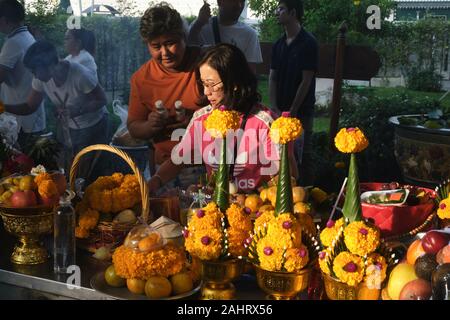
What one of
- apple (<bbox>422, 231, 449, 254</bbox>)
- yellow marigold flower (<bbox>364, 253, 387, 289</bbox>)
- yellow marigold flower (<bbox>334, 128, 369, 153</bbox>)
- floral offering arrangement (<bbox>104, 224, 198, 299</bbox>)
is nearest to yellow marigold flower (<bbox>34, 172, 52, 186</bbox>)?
floral offering arrangement (<bbox>104, 224, 198, 299</bbox>)

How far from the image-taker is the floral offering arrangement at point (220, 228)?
1.83 metres

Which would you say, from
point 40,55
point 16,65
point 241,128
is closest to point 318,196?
point 241,128

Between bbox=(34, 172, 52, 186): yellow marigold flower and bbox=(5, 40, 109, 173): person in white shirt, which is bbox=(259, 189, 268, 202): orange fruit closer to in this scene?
bbox=(34, 172, 52, 186): yellow marigold flower

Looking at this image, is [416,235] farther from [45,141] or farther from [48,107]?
[48,107]

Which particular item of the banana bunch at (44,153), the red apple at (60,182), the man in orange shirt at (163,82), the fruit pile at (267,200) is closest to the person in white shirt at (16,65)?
the man in orange shirt at (163,82)

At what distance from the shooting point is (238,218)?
6.12 ft

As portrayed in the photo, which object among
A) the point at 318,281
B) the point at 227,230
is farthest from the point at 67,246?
the point at 318,281

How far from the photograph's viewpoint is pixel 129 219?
2.25 meters

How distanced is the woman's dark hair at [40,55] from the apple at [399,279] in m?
3.20

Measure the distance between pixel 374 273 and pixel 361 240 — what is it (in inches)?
3.7

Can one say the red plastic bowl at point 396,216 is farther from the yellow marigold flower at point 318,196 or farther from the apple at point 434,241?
the apple at point 434,241

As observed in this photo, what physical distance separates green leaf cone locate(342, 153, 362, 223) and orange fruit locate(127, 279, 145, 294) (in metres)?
0.63

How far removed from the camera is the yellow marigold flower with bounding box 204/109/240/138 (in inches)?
72.9

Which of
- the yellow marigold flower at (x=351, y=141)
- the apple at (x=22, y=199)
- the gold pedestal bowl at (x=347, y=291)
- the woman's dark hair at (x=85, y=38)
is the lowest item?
the gold pedestal bowl at (x=347, y=291)
